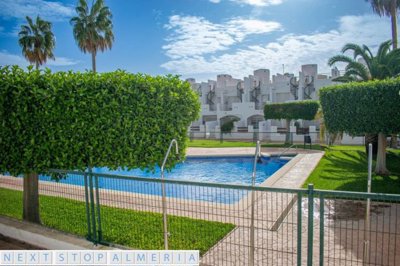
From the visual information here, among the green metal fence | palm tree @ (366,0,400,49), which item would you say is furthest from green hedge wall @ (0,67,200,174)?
palm tree @ (366,0,400,49)

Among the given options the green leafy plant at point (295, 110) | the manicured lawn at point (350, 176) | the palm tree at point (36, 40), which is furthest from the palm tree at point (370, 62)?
the palm tree at point (36, 40)

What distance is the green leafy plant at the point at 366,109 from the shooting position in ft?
35.0

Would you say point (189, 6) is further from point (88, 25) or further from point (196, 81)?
point (196, 81)

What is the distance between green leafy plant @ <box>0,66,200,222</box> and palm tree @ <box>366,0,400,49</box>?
67.8 feet

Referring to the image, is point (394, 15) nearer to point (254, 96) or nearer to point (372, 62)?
point (372, 62)

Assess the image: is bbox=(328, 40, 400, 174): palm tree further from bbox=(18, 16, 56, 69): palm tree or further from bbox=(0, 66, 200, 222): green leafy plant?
bbox=(18, 16, 56, 69): palm tree

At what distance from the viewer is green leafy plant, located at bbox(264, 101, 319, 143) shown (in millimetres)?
26672

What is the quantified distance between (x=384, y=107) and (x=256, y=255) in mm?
9002

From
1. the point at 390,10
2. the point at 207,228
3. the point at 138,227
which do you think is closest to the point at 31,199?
the point at 138,227

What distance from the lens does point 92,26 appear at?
84.2 ft

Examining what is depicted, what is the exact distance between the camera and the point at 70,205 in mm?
7141

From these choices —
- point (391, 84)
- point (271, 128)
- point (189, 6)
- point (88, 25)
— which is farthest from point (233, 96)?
point (391, 84)

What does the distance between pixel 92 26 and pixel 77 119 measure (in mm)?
23373

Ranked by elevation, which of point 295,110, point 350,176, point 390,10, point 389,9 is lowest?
point 350,176
